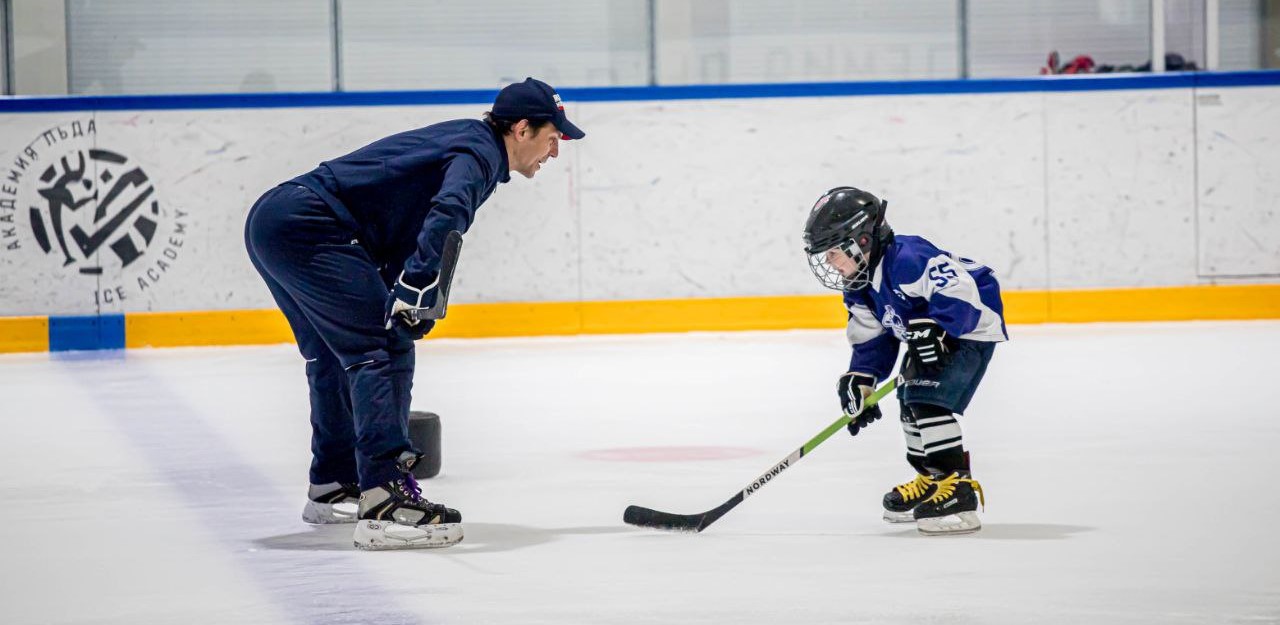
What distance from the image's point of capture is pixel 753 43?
32.0ft

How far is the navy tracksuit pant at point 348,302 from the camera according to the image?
11.7ft

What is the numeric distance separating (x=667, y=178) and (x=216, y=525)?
19.0 feet

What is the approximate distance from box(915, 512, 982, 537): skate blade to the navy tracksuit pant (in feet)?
3.52

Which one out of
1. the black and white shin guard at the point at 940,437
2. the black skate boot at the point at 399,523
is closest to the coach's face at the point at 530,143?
the black skate boot at the point at 399,523

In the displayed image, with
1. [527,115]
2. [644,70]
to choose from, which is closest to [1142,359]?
[644,70]

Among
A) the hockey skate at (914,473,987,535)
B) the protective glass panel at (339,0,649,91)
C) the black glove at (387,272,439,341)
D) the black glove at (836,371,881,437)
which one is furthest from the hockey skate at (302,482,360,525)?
the protective glass panel at (339,0,649,91)

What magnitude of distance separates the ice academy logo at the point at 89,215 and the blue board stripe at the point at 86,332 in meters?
0.11

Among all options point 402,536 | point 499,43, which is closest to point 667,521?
point 402,536

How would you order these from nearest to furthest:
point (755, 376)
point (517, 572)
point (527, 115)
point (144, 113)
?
point (517, 572), point (527, 115), point (755, 376), point (144, 113)

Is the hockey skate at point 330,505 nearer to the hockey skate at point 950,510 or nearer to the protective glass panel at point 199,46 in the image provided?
the hockey skate at point 950,510

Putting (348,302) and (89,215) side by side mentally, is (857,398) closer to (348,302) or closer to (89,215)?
(348,302)

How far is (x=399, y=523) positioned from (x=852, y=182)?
20.6 feet

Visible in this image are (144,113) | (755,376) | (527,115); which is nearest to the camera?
(527,115)

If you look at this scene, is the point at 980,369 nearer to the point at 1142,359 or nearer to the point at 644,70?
the point at 1142,359
